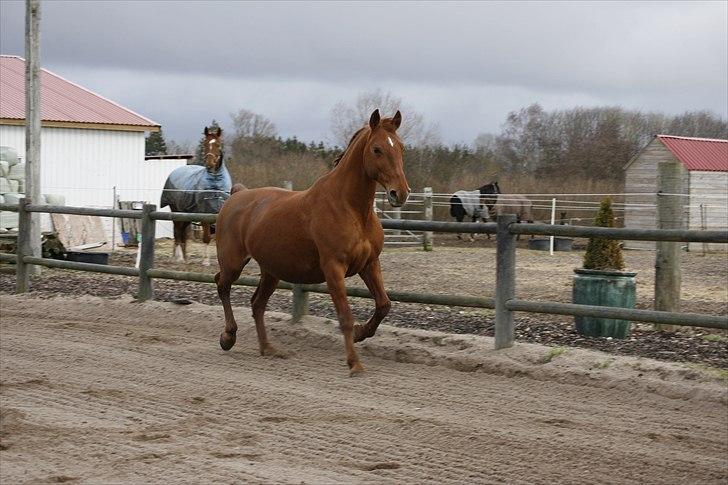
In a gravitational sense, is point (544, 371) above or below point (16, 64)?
below

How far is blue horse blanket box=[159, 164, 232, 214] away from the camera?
17.0 m

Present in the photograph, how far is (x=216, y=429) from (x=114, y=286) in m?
7.85

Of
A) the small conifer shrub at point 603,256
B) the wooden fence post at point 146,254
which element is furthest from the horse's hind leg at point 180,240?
the small conifer shrub at point 603,256

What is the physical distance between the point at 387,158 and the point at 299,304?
102 inches

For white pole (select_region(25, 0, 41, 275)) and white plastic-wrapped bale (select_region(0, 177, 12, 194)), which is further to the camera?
white plastic-wrapped bale (select_region(0, 177, 12, 194))

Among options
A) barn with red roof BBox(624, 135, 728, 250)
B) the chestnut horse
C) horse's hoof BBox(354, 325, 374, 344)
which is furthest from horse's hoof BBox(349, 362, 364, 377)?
barn with red roof BBox(624, 135, 728, 250)

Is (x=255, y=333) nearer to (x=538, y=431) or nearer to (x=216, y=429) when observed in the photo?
(x=216, y=429)

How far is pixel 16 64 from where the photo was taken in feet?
98.7

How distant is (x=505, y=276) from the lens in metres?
8.23

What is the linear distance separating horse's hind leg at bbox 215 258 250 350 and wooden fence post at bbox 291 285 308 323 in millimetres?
734

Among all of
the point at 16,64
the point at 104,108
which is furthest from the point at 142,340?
the point at 16,64

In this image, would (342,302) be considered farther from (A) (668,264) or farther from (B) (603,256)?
(A) (668,264)

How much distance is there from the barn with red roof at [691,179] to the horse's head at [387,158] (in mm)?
20176

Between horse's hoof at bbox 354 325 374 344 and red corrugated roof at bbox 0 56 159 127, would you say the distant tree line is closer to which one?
red corrugated roof at bbox 0 56 159 127
